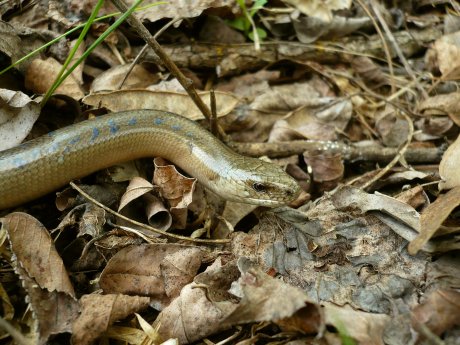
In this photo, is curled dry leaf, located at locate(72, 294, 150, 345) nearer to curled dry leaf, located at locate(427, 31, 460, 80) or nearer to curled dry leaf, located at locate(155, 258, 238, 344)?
curled dry leaf, located at locate(155, 258, 238, 344)

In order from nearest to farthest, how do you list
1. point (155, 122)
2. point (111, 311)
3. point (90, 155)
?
point (111, 311), point (90, 155), point (155, 122)

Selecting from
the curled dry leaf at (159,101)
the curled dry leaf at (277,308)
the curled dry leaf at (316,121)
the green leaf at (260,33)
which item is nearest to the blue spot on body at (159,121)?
the curled dry leaf at (159,101)

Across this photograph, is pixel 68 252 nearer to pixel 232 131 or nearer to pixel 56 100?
pixel 56 100

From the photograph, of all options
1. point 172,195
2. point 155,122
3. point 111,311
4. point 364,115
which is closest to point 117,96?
point 155,122

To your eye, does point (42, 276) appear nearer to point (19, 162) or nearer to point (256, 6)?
point (19, 162)

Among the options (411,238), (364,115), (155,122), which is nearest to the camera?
(411,238)

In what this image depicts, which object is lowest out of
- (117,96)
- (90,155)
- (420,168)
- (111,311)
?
(420,168)

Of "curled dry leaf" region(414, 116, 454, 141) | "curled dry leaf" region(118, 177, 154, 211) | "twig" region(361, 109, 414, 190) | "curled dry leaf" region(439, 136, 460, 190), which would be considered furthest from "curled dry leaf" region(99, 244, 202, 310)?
"curled dry leaf" region(414, 116, 454, 141)
